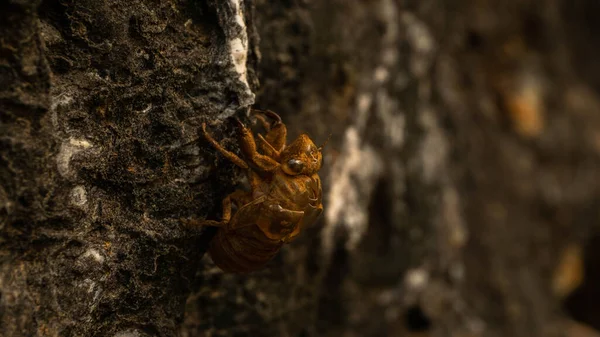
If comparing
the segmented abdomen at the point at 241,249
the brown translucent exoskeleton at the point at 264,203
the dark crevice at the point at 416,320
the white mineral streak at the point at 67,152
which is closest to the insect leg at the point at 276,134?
the brown translucent exoskeleton at the point at 264,203

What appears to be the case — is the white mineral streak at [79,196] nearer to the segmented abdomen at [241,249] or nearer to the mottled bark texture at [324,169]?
the mottled bark texture at [324,169]

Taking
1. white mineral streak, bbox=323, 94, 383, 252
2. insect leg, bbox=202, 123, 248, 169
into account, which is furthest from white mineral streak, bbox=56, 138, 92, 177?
white mineral streak, bbox=323, 94, 383, 252

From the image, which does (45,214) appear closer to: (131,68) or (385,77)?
(131,68)

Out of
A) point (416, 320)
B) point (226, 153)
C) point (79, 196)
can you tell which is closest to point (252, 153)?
point (226, 153)

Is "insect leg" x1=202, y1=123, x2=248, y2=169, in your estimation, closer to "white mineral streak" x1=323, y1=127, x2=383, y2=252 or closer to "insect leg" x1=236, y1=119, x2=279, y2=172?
"insect leg" x1=236, y1=119, x2=279, y2=172

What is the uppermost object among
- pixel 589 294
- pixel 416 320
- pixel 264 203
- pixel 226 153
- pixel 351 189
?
pixel 226 153

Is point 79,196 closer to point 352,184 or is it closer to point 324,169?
point 324,169

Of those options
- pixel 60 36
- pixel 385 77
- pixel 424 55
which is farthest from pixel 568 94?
pixel 60 36
